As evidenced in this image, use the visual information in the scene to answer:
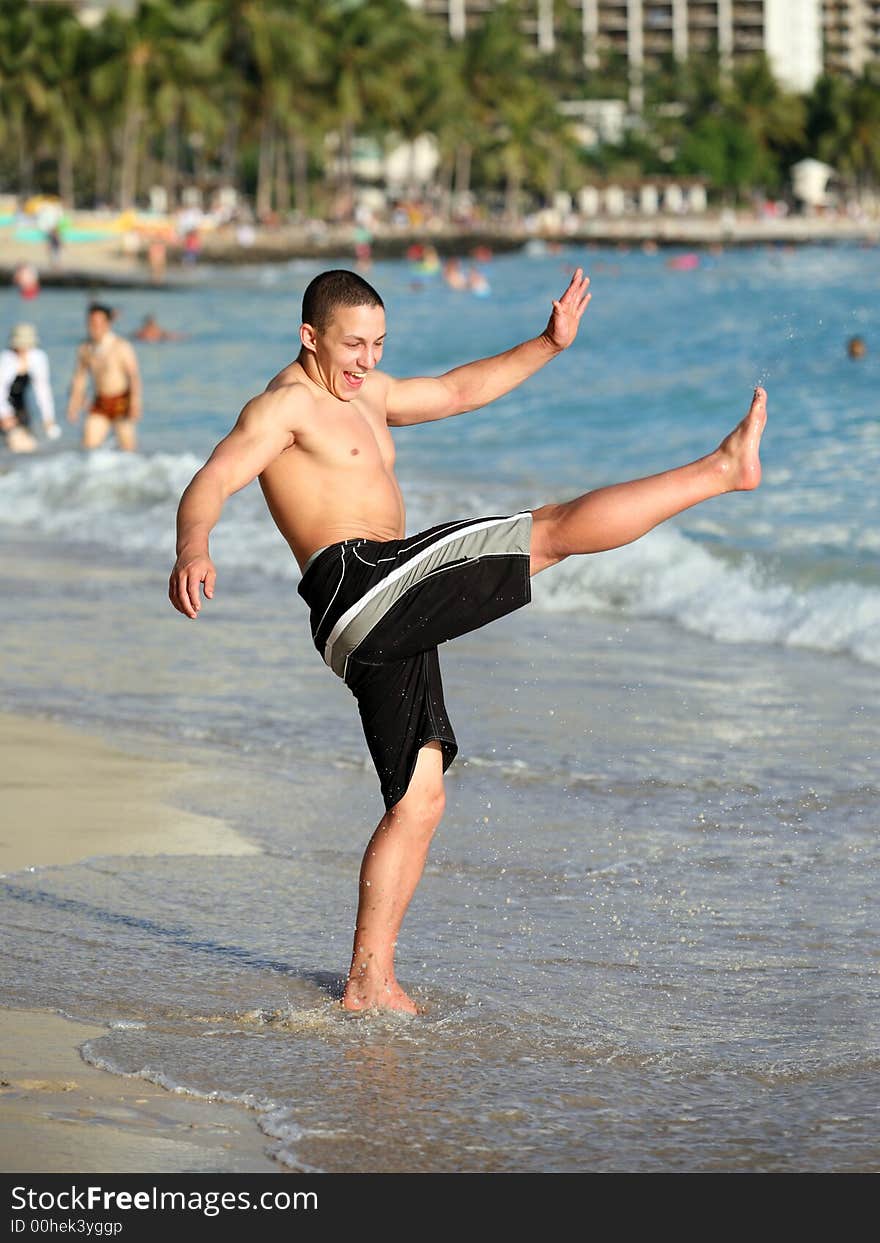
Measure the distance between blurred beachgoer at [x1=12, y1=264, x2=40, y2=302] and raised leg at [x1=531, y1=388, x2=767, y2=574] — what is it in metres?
35.8

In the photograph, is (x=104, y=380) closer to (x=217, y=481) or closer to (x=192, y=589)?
(x=217, y=481)

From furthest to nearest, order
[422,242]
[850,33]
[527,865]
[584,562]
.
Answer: [850,33] < [422,242] < [584,562] < [527,865]

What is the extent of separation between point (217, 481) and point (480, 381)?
867mm

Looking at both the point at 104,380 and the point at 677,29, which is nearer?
the point at 104,380

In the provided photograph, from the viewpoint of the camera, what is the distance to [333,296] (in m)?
4.41

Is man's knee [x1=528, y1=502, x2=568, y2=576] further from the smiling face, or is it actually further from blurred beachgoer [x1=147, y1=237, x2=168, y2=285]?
blurred beachgoer [x1=147, y1=237, x2=168, y2=285]

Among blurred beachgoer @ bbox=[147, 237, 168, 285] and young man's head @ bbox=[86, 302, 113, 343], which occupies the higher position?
blurred beachgoer @ bbox=[147, 237, 168, 285]

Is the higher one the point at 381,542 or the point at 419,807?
the point at 381,542

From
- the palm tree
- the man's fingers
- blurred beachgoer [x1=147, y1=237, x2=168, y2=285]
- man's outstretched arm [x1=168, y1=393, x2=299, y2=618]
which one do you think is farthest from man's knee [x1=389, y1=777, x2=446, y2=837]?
the palm tree

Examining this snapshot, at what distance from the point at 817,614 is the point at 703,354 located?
76.0 feet

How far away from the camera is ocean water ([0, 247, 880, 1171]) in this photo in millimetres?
4004

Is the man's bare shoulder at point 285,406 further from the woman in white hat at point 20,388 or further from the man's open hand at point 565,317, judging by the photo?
the woman in white hat at point 20,388

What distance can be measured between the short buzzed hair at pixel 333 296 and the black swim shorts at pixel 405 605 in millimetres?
510

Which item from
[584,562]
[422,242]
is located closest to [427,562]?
[584,562]
